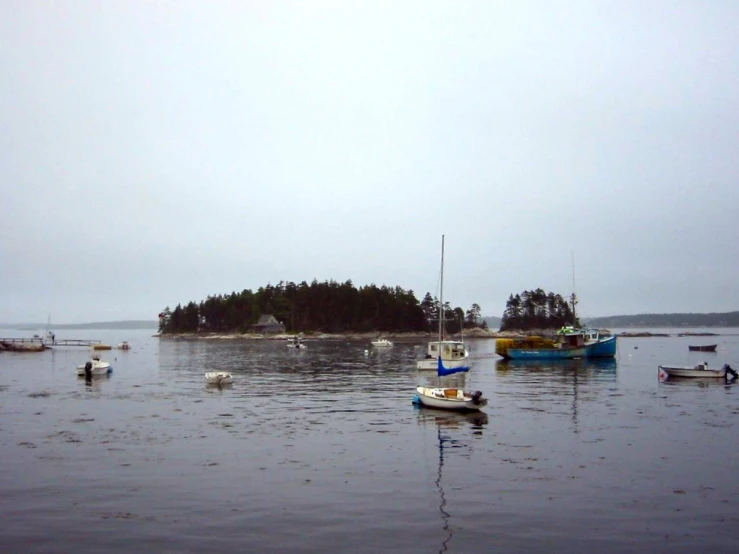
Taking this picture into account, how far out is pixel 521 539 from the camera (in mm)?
18344

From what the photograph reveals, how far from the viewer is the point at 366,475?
25.6 m

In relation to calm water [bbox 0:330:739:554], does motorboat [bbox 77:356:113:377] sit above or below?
above

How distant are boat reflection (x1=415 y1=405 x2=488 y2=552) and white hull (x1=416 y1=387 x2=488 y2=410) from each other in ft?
1.26

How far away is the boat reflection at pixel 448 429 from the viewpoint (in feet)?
72.1

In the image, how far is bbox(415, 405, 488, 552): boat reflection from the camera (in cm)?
2197

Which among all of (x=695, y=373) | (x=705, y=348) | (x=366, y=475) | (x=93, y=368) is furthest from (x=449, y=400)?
(x=705, y=348)

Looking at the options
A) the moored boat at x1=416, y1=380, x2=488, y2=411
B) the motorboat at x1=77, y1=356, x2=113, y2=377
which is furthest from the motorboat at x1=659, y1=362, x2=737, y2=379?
the motorboat at x1=77, y1=356, x2=113, y2=377

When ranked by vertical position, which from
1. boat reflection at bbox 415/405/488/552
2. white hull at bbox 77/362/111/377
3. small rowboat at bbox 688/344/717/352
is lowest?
small rowboat at bbox 688/344/717/352

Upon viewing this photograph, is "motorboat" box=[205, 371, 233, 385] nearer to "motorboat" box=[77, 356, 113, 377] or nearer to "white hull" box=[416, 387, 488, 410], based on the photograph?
"motorboat" box=[77, 356, 113, 377]

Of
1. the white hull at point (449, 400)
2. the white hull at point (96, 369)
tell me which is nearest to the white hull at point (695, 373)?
the white hull at point (449, 400)

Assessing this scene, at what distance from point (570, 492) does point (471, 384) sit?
4114cm

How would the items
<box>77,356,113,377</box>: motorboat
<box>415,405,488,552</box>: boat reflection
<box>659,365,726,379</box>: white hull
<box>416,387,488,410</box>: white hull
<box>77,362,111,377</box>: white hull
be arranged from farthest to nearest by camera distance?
<box>77,362,111,377</box>: white hull
<box>77,356,113,377</box>: motorboat
<box>659,365,726,379</box>: white hull
<box>416,387,488,410</box>: white hull
<box>415,405,488,552</box>: boat reflection

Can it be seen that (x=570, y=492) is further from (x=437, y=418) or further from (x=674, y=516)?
(x=437, y=418)

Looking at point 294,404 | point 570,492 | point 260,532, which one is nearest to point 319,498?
point 260,532
